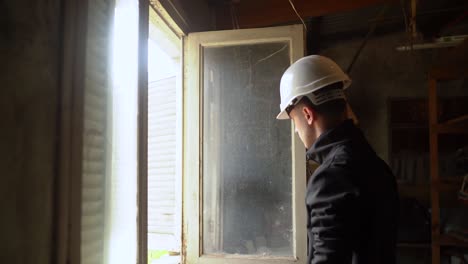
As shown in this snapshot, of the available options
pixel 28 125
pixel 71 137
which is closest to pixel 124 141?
pixel 71 137

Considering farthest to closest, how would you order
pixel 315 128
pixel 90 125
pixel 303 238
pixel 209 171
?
pixel 209 171
pixel 303 238
pixel 315 128
pixel 90 125

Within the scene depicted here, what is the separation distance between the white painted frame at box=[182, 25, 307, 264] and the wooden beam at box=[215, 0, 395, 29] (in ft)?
2.12

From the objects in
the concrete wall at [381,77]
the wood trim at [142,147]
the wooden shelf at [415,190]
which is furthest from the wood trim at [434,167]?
the wood trim at [142,147]

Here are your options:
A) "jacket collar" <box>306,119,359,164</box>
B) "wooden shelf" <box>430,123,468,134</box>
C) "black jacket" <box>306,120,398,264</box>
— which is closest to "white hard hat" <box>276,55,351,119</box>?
"jacket collar" <box>306,119,359,164</box>

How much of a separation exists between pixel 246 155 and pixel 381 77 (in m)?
3.31

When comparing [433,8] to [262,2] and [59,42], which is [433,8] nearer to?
[262,2]

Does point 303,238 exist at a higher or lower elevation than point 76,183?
lower

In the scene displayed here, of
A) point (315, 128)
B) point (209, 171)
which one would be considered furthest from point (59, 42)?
point (209, 171)

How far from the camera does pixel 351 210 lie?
98 cm

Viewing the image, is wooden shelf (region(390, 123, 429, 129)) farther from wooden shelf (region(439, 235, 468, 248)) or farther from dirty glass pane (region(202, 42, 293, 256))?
dirty glass pane (region(202, 42, 293, 256))

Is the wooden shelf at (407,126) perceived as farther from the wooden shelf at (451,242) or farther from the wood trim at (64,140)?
the wood trim at (64,140)

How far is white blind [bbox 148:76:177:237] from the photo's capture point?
209 centimetres

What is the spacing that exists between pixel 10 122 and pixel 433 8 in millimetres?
4183

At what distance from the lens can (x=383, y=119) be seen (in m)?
4.39
